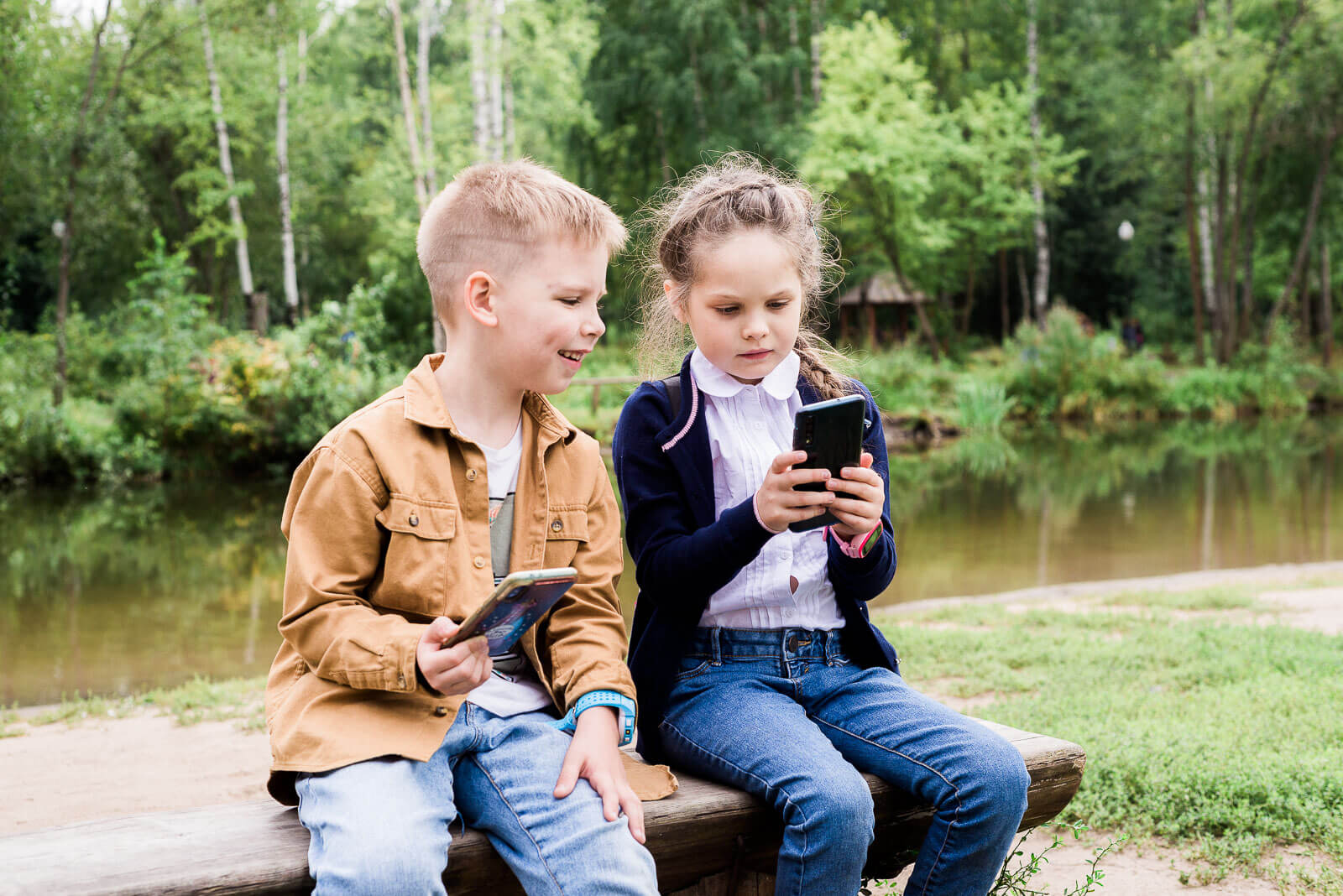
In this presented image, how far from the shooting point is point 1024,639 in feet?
18.1

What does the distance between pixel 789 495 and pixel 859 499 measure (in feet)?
0.52

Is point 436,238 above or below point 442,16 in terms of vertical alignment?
below

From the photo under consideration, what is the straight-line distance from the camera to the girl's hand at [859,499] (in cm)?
209

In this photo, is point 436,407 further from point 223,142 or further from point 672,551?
point 223,142

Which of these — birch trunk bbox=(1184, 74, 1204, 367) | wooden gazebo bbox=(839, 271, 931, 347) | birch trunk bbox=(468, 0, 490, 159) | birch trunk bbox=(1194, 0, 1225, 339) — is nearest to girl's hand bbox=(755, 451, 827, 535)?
birch trunk bbox=(468, 0, 490, 159)

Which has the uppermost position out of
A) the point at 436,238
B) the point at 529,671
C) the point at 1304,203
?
the point at 1304,203

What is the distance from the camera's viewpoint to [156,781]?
399 centimetres

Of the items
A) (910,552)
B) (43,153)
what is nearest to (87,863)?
(910,552)

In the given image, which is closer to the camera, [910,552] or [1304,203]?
[910,552]

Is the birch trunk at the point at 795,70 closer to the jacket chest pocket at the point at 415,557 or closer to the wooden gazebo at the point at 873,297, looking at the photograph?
the wooden gazebo at the point at 873,297

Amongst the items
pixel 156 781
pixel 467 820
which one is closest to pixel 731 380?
pixel 467 820

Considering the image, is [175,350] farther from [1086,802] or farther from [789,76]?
[789,76]

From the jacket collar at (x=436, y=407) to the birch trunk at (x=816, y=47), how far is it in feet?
84.9

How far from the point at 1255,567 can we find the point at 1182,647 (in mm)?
3550
